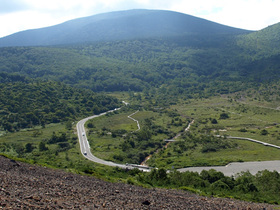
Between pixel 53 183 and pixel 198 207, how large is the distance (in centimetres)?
902

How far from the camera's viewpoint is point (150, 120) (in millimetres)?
90750

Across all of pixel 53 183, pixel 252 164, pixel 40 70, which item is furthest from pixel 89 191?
pixel 40 70

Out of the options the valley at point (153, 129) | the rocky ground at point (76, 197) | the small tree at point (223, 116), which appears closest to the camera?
the rocky ground at point (76, 197)

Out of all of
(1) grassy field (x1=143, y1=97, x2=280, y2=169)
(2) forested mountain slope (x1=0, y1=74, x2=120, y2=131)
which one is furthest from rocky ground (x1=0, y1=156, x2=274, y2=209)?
(2) forested mountain slope (x1=0, y1=74, x2=120, y2=131)

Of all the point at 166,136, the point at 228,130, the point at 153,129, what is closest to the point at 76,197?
the point at 166,136

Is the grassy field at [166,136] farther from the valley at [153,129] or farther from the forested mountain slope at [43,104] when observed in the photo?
the forested mountain slope at [43,104]

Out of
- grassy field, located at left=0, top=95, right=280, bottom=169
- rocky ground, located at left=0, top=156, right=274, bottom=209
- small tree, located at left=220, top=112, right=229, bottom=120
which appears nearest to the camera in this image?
rocky ground, located at left=0, top=156, right=274, bottom=209

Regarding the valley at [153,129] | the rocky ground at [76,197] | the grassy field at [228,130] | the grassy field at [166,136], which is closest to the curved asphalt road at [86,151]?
the valley at [153,129]

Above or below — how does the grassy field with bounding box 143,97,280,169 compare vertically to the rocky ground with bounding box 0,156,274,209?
below

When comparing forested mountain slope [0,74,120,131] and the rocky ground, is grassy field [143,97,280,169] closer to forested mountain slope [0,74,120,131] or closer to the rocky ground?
the rocky ground

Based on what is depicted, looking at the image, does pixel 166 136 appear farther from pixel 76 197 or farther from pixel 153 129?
pixel 76 197

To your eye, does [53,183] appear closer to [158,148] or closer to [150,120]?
[158,148]

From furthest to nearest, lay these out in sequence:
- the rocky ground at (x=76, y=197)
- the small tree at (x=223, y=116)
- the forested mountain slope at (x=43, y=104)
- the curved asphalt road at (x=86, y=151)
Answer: the small tree at (x=223, y=116)
the forested mountain slope at (x=43, y=104)
the curved asphalt road at (x=86, y=151)
the rocky ground at (x=76, y=197)

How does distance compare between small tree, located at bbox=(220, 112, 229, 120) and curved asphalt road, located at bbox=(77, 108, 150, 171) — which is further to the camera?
small tree, located at bbox=(220, 112, 229, 120)
